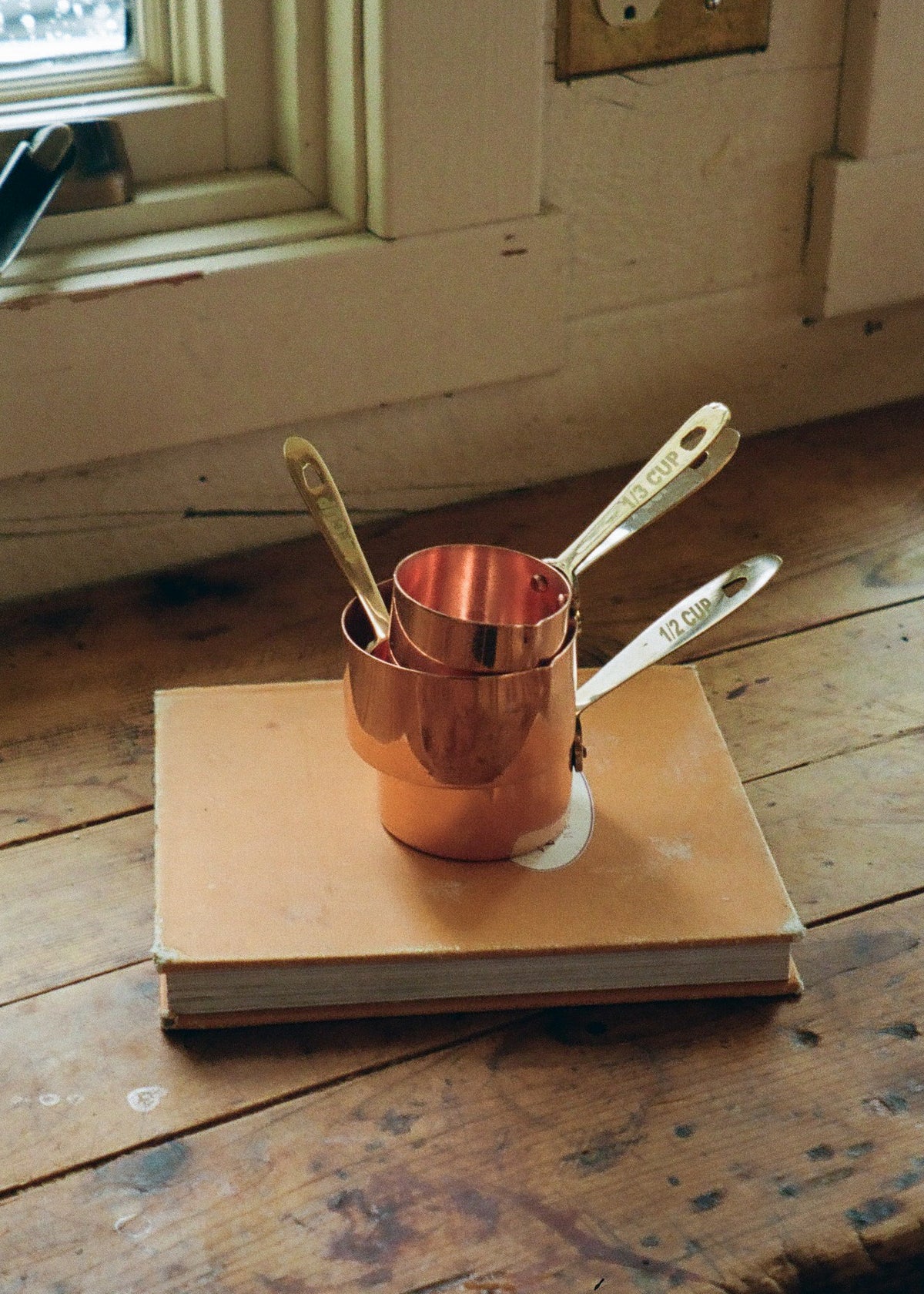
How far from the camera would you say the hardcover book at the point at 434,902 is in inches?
22.7

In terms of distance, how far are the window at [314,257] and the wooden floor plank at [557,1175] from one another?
0.41 meters

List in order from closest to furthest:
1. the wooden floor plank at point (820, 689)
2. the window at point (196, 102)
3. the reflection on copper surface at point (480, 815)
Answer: the reflection on copper surface at point (480, 815), the wooden floor plank at point (820, 689), the window at point (196, 102)

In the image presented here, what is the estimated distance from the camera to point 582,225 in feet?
3.06

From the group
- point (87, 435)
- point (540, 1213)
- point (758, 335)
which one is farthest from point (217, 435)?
point (540, 1213)

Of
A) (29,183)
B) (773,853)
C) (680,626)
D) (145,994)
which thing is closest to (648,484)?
(680,626)

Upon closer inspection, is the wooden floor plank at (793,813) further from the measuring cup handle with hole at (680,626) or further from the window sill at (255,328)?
the window sill at (255,328)

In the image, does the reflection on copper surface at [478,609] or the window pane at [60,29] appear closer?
the reflection on copper surface at [478,609]

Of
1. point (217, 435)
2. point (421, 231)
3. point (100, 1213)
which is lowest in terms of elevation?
point (100, 1213)

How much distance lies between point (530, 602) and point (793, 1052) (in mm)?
209

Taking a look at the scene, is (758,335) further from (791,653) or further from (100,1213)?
(100,1213)

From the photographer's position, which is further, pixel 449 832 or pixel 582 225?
pixel 582 225

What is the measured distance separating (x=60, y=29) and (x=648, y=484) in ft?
1.62

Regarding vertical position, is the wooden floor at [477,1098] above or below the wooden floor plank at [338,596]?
below

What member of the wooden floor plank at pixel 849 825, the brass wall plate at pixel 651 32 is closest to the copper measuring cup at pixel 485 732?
the wooden floor plank at pixel 849 825
